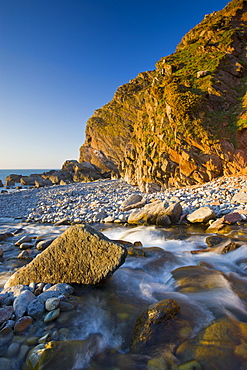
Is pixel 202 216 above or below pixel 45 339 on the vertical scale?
above

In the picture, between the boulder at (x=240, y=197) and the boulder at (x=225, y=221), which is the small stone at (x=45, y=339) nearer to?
the boulder at (x=225, y=221)

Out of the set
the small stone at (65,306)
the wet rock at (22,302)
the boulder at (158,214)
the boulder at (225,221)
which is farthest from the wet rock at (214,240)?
the wet rock at (22,302)

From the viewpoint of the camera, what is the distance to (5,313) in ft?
9.84

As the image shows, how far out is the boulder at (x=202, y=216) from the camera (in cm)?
889

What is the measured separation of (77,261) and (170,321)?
2.14 meters

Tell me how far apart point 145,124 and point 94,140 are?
36667 mm

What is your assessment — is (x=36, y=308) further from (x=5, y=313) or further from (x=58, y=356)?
(x=58, y=356)

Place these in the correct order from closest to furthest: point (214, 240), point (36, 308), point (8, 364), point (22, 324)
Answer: point (8, 364) → point (22, 324) → point (36, 308) → point (214, 240)

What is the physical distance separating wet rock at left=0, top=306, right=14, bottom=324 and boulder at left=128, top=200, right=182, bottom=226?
731 cm

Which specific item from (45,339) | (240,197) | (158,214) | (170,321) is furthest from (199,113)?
(45,339)

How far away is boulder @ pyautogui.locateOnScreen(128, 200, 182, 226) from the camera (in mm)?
9488

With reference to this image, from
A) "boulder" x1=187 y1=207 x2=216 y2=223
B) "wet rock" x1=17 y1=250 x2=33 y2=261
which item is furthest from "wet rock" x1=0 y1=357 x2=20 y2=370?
"boulder" x1=187 y1=207 x2=216 y2=223

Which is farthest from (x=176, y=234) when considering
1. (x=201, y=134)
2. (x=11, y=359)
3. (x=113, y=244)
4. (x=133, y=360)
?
(x=201, y=134)

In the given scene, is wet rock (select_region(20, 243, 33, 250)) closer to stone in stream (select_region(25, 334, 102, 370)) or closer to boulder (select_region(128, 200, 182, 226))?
boulder (select_region(128, 200, 182, 226))
